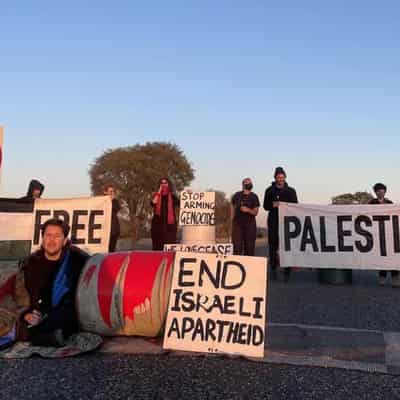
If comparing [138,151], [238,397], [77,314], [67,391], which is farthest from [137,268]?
[138,151]

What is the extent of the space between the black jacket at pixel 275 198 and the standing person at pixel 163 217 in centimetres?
204

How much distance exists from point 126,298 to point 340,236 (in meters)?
5.53

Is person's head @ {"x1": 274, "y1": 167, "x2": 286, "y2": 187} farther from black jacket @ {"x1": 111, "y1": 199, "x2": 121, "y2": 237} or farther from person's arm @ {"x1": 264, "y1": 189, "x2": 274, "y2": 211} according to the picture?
black jacket @ {"x1": 111, "y1": 199, "x2": 121, "y2": 237}

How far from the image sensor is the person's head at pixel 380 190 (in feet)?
28.6

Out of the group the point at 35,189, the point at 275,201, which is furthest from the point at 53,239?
the point at 275,201

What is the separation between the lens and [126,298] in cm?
430

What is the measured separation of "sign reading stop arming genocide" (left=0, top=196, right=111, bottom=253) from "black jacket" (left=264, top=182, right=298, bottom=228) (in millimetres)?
3517

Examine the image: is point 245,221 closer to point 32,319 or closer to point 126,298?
point 126,298

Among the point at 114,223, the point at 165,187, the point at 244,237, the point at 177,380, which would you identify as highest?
the point at 165,187

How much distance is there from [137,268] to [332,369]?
6.74ft

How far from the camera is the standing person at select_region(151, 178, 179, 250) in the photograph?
950 centimetres

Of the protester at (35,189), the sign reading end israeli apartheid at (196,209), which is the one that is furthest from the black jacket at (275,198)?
the protester at (35,189)

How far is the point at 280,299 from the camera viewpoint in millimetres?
6738

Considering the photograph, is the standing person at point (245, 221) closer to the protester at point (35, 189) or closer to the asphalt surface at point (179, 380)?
the protester at point (35, 189)
